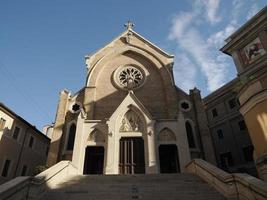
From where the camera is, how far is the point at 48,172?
32.6 feet

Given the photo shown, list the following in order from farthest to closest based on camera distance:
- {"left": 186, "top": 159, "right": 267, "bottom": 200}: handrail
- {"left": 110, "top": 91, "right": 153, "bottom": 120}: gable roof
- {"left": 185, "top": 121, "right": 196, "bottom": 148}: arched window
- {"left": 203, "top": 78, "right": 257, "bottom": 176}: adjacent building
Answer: {"left": 203, "top": 78, "right": 257, "bottom": 176}: adjacent building < {"left": 185, "top": 121, "right": 196, "bottom": 148}: arched window < {"left": 110, "top": 91, "right": 153, "bottom": 120}: gable roof < {"left": 186, "top": 159, "right": 267, "bottom": 200}: handrail

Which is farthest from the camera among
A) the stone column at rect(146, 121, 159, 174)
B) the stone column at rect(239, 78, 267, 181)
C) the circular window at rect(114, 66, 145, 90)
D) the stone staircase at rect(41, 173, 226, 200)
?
the circular window at rect(114, 66, 145, 90)

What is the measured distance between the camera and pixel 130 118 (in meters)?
18.3

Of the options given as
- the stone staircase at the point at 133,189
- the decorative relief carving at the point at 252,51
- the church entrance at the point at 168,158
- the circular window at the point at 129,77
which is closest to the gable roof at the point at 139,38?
the circular window at the point at 129,77

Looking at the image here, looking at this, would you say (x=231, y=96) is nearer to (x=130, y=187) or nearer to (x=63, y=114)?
(x=63, y=114)

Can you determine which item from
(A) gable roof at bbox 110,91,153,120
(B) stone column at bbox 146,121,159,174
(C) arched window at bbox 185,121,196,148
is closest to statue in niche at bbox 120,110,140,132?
(A) gable roof at bbox 110,91,153,120

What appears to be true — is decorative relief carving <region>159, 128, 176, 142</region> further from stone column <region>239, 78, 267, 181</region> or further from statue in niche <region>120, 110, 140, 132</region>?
stone column <region>239, 78, 267, 181</region>

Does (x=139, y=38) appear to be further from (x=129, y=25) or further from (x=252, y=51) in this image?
(x=252, y=51)

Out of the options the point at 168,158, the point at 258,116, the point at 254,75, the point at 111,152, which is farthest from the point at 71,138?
the point at 254,75

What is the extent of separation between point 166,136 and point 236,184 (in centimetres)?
991

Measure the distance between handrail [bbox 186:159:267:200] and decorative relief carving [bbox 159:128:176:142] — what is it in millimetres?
7077

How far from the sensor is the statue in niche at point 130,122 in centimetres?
1773

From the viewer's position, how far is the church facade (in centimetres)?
1677

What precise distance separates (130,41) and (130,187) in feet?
63.1
